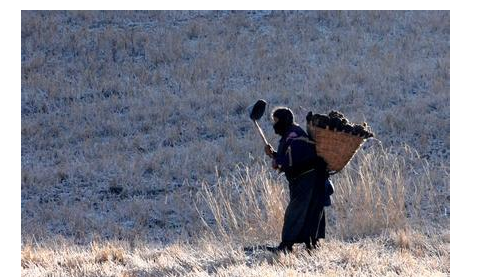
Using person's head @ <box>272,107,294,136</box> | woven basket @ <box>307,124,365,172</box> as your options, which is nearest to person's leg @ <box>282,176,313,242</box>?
woven basket @ <box>307,124,365,172</box>

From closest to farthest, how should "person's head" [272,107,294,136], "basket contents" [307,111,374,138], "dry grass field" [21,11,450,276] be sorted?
"basket contents" [307,111,374,138]
"person's head" [272,107,294,136]
"dry grass field" [21,11,450,276]

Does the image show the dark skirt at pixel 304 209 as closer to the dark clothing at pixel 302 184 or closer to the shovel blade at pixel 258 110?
the dark clothing at pixel 302 184

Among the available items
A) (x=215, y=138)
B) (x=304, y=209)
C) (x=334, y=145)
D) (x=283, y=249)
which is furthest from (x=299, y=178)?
(x=215, y=138)

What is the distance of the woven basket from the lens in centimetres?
945

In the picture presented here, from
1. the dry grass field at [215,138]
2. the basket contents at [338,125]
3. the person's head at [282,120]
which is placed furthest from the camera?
the dry grass field at [215,138]

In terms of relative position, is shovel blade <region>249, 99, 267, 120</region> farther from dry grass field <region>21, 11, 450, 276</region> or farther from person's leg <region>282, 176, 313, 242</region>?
dry grass field <region>21, 11, 450, 276</region>

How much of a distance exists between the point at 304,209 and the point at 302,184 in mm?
247

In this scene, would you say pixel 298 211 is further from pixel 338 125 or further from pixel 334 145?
pixel 338 125

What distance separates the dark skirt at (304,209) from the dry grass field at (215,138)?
23cm

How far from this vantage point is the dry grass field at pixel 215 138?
1022cm

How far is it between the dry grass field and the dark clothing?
0.90ft

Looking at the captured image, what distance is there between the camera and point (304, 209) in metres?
9.65

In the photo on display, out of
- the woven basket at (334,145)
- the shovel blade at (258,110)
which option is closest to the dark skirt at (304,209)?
the woven basket at (334,145)

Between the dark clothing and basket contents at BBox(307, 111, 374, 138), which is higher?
basket contents at BBox(307, 111, 374, 138)
